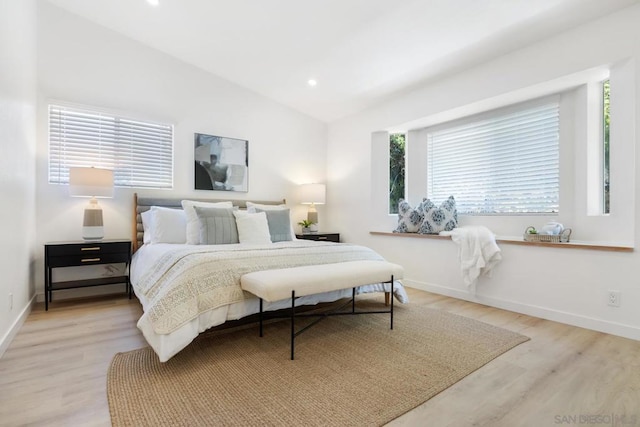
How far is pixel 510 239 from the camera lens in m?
3.38

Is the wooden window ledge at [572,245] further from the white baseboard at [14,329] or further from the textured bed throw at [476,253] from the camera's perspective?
the white baseboard at [14,329]

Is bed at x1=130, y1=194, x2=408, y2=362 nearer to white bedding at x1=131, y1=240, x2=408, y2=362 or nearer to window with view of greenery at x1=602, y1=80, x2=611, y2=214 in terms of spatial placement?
white bedding at x1=131, y1=240, x2=408, y2=362

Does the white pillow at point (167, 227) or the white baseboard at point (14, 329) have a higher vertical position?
the white pillow at point (167, 227)

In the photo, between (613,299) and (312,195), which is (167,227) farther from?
(613,299)

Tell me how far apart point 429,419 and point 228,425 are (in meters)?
0.91

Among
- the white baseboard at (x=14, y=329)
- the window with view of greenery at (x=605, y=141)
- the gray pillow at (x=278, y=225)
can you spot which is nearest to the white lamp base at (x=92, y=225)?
the white baseboard at (x=14, y=329)

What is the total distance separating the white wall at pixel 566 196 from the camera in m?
2.54

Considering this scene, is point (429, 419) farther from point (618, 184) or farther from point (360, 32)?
point (360, 32)

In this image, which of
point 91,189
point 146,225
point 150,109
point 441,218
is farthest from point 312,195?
point 91,189

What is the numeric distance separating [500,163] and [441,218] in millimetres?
916

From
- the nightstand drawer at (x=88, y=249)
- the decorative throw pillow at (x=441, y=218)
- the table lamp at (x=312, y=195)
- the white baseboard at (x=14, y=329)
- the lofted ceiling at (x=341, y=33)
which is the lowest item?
the white baseboard at (x=14, y=329)

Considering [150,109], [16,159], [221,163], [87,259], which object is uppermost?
[150,109]

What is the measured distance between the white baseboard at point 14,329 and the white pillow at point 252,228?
1.82 metres

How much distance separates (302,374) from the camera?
1.88m
